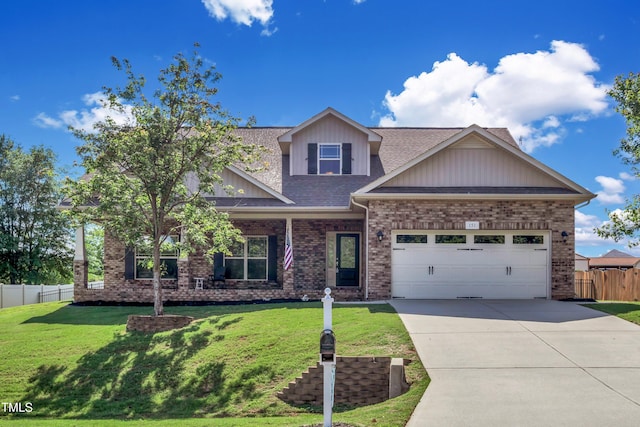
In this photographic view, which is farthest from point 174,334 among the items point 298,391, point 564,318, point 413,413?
point 564,318

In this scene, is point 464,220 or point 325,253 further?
point 325,253

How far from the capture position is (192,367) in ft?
32.4

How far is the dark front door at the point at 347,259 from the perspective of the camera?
1781cm

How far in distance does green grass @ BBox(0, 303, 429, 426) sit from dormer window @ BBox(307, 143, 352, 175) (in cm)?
701

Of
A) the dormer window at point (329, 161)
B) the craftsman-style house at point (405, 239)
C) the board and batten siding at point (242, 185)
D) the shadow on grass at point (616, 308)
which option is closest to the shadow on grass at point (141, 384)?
the craftsman-style house at point (405, 239)

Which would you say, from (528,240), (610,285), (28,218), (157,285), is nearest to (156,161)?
(157,285)

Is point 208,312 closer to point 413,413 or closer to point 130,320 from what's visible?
point 130,320

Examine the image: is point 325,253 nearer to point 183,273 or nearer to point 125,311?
point 183,273

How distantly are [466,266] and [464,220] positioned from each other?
1312 mm

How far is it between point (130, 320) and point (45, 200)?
63.4ft

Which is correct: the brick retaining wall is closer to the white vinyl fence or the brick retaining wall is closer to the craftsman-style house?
the craftsman-style house

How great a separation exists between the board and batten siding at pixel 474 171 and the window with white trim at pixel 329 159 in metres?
4.18

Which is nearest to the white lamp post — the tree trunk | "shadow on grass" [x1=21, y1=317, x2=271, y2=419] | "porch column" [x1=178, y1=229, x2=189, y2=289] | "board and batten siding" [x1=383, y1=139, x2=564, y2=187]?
"shadow on grass" [x1=21, y1=317, x2=271, y2=419]

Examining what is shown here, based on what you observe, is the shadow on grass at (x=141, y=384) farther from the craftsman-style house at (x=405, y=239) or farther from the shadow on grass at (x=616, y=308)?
the shadow on grass at (x=616, y=308)
